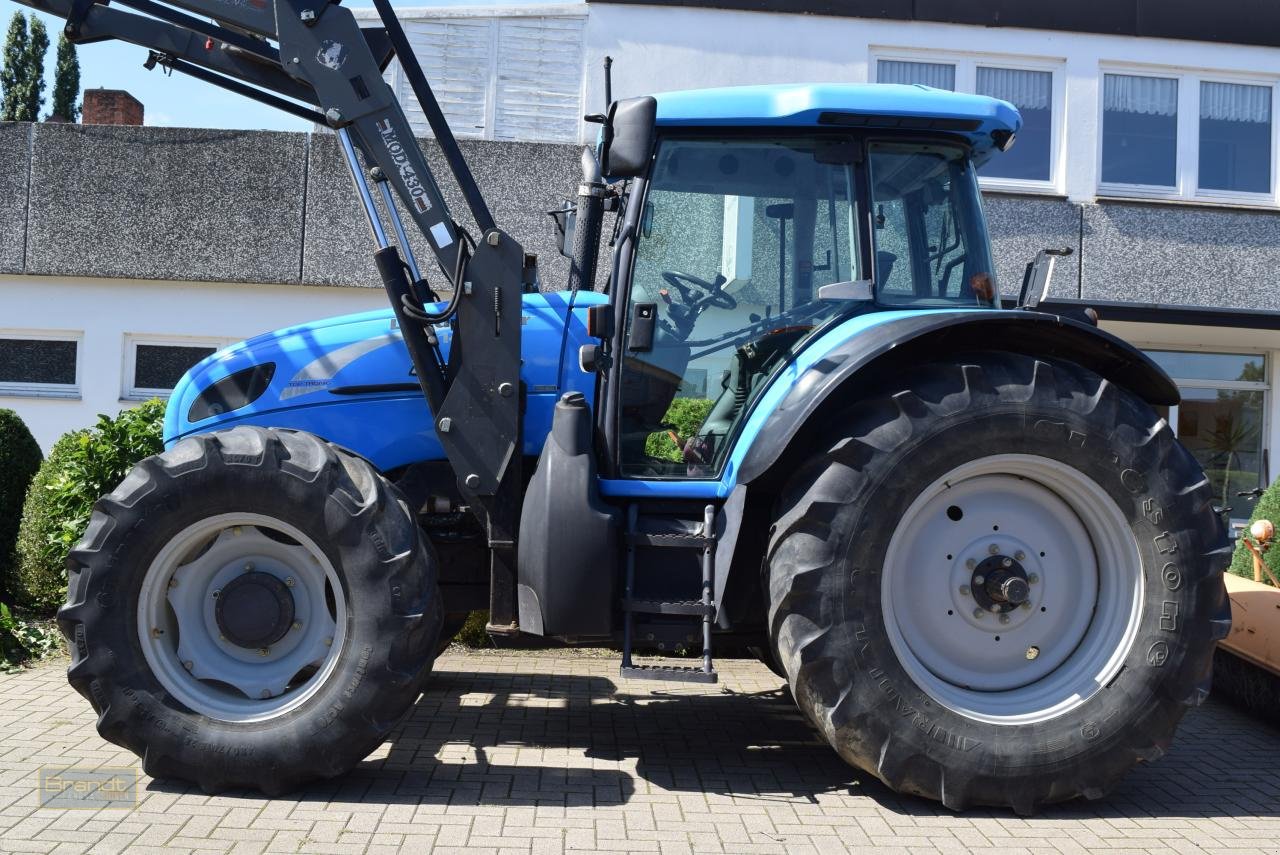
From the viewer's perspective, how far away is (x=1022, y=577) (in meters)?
4.03

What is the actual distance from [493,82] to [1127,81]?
567cm

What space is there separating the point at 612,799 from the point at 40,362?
7997 mm

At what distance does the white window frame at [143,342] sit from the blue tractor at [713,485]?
5.64 metres

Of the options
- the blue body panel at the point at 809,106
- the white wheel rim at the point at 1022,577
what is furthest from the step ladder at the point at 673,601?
the blue body panel at the point at 809,106

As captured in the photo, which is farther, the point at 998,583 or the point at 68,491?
the point at 68,491

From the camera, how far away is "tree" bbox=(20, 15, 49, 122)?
74.3 ft

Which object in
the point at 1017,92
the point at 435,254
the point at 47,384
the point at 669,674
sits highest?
the point at 1017,92

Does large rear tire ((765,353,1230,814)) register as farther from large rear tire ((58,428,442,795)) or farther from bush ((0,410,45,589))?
bush ((0,410,45,589))

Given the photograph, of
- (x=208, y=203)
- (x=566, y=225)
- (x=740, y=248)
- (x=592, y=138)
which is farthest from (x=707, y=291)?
(x=208, y=203)

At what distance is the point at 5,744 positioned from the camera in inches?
175

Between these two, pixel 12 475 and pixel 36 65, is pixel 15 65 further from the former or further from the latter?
pixel 12 475

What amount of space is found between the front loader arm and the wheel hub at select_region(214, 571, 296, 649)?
2.52 ft

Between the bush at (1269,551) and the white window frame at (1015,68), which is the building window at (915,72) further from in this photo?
the bush at (1269,551)

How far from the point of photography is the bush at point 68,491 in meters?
6.73
